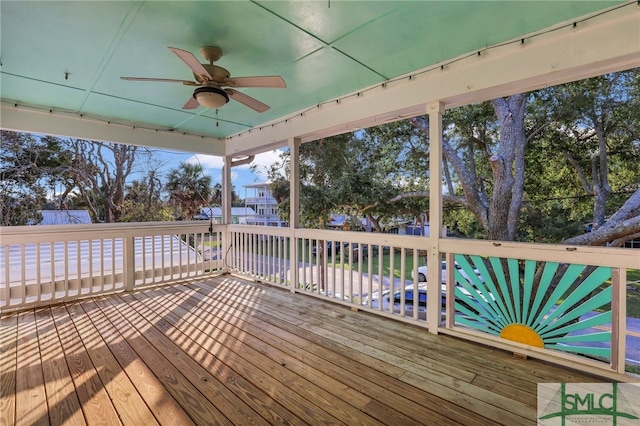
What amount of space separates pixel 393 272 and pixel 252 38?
2.61 meters

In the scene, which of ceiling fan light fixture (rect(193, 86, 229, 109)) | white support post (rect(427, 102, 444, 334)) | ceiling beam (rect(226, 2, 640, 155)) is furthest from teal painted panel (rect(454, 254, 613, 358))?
ceiling fan light fixture (rect(193, 86, 229, 109))

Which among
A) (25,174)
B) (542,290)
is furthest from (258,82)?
(25,174)

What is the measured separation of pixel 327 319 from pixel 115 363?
6.14 feet

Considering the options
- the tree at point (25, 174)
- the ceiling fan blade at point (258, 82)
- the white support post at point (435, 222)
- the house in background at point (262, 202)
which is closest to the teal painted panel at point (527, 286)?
the white support post at point (435, 222)

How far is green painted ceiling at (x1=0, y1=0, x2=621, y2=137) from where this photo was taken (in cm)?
189

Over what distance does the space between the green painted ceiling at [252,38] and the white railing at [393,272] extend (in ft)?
5.41

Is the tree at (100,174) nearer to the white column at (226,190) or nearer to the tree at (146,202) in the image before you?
the tree at (146,202)

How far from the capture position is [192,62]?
209cm

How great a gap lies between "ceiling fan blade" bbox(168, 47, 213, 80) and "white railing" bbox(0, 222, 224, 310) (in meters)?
2.98

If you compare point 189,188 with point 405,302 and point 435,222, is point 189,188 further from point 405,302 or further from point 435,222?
point 435,222

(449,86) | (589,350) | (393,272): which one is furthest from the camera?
(393,272)

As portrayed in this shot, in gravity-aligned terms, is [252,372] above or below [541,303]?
below

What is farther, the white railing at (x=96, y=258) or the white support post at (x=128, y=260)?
the white support post at (x=128, y=260)

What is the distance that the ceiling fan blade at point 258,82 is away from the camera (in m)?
2.28
